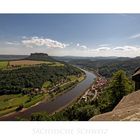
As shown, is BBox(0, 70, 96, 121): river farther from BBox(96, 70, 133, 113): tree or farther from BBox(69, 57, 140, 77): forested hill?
BBox(96, 70, 133, 113): tree

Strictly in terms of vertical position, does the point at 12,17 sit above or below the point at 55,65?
above

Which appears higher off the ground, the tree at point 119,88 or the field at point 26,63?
the field at point 26,63

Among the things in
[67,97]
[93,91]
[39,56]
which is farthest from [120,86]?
[93,91]

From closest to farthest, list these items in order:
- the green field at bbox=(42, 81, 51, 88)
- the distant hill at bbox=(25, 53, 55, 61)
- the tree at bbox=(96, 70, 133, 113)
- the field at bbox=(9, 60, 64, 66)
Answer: the distant hill at bbox=(25, 53, 55, 61) < the field at bbox=(9, 60, 64, 66) < the green field at bbox=(42, 81, 51, 88) < the tree at bbox=(96, 70, 133, 113)

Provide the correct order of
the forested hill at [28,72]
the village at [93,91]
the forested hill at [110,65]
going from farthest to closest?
the village at [93,91] → the forested hill at [110,65] → the forested hill at [28,72]

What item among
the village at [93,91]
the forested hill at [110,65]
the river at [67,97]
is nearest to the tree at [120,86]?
the forested hill at [110,65]

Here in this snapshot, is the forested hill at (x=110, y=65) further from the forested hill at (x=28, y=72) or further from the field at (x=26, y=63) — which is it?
the field at (x=26, y=63)

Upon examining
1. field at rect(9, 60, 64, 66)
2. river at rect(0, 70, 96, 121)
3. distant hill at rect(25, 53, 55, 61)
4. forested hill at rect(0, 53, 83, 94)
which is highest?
distant hill at rect(25, 53, 55, 61)

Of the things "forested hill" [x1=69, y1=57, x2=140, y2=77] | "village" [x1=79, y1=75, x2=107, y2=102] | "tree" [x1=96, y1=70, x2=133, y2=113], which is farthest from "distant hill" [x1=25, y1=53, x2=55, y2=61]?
"village" [x1=79, y1=75, x2=107, y2=102]

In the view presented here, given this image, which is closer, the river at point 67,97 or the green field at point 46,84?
the green field at point 46,84
